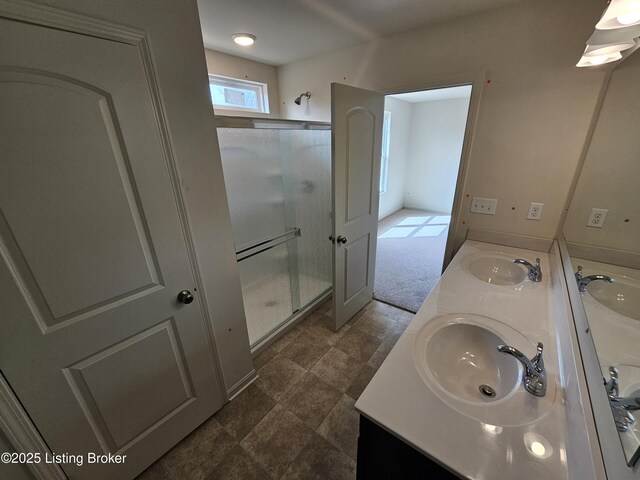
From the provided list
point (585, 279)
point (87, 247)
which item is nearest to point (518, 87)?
point (585, 279)

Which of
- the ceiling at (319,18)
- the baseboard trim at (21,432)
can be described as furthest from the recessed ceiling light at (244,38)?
the baseboard trim at (21,432)

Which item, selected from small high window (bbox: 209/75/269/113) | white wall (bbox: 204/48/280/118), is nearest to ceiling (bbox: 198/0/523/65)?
white wall (bbox: 204/48/280/118)

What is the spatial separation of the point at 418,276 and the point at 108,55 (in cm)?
311

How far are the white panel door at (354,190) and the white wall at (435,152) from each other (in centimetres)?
384

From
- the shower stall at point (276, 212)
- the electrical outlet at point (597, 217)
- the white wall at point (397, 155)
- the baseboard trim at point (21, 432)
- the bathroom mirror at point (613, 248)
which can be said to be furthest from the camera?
the white wall at point (397, 155)

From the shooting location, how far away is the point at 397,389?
0.81 metres

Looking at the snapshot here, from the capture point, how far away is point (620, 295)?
833 millimetres

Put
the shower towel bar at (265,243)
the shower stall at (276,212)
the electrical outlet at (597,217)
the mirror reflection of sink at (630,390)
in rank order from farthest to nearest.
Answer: the shower towel bar at (265,243) < the shower stall at (276,212) < the electrical outlet at (597,217) < the mirror reflection of sink at (630,390)

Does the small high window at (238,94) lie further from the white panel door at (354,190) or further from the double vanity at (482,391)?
the double vanity at (482,391)

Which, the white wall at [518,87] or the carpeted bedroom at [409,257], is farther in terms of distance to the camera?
the carpeted bedroom at [409,257]

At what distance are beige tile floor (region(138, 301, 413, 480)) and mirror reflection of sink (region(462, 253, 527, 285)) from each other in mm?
862

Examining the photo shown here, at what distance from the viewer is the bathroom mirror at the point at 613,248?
23.5 inches

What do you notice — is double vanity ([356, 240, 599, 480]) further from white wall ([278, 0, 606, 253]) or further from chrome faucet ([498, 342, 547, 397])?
white wall ([278, 0, 606, 253])

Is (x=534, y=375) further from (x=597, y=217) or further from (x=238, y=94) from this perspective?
(x=238, y=94)
